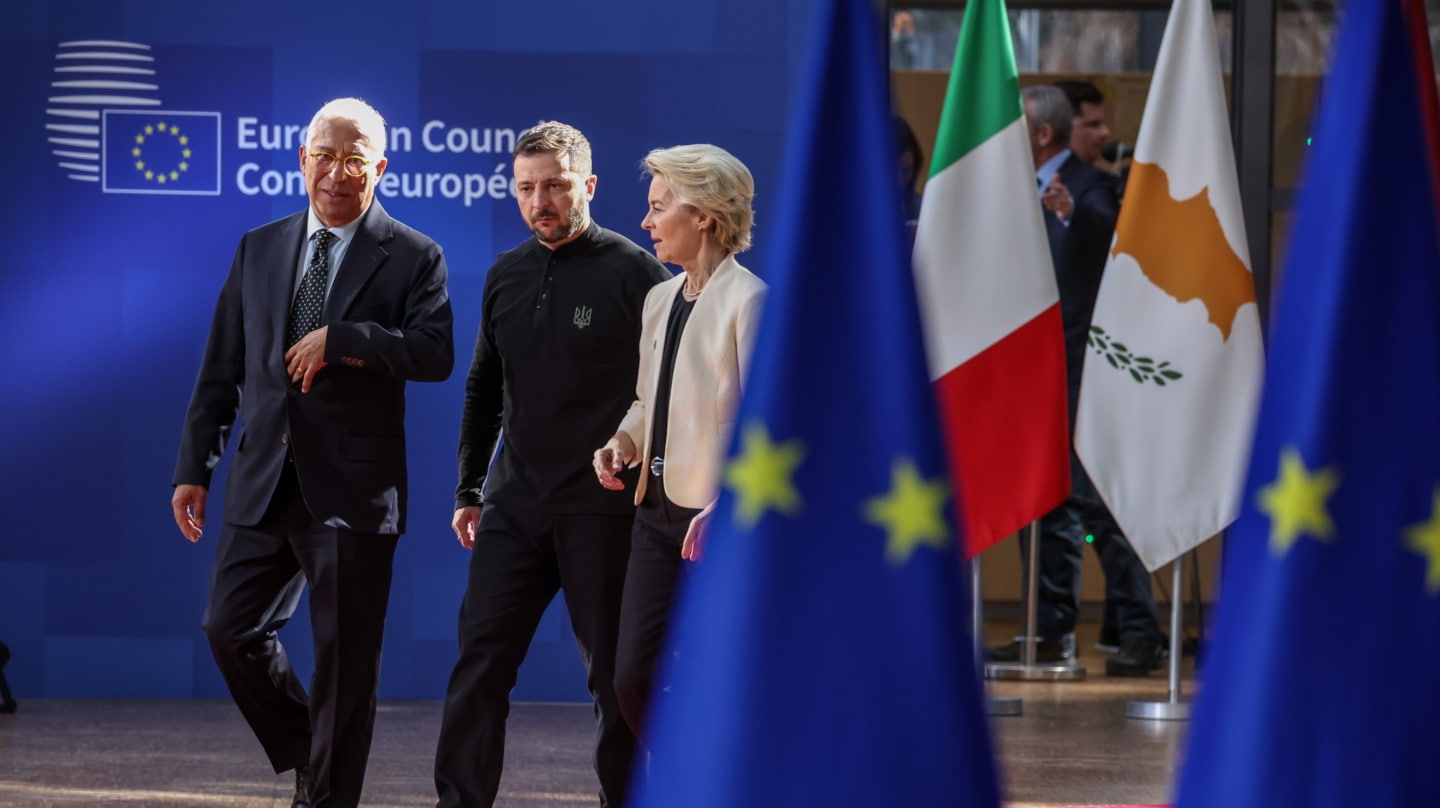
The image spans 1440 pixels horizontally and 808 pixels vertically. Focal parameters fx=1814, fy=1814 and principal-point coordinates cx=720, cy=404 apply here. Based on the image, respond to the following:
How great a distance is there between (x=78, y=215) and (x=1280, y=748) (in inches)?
209

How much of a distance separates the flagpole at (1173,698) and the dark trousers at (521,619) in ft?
8.27

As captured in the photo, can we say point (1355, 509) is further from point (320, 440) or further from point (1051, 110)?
point (1051, 110)

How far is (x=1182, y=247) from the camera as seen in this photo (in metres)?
5.76

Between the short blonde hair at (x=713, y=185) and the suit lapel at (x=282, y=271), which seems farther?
the suit lapel at (x=282, y=271)

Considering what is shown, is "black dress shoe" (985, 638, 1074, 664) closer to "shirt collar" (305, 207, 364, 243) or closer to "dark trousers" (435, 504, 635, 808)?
"dark trousers" (435, 504, 635, 808)

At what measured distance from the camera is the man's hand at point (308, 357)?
3.87 meters

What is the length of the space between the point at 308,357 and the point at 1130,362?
2.91m

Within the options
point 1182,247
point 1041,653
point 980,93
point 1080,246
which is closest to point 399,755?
point 980,93

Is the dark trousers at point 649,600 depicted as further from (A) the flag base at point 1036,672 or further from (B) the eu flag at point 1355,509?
(A) the flag base at point 1036,672

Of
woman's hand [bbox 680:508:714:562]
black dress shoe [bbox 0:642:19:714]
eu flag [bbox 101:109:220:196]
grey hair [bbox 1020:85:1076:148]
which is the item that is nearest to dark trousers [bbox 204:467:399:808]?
woman's hand [bbox 680:508:714:562]

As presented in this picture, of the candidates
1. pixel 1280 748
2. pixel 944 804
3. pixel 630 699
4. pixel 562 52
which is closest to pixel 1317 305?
pixel 1280 748

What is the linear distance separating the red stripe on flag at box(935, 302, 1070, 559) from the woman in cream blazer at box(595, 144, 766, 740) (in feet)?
5.83

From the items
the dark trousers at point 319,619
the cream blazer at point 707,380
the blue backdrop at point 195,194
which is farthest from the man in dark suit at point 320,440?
the blue backdrop at point 195,194

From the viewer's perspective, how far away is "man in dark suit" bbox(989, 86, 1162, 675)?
6.93 meters
